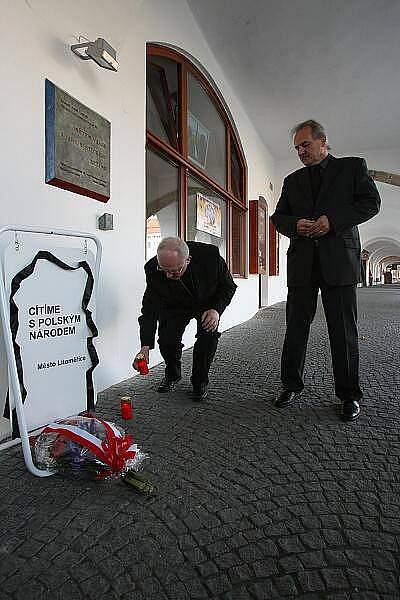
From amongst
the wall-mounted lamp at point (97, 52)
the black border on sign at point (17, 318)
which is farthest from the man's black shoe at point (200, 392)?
the wall-mounted lamp at point (97, 52)

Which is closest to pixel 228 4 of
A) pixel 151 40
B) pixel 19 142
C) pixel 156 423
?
pixel 151 40

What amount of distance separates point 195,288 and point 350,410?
1097mm

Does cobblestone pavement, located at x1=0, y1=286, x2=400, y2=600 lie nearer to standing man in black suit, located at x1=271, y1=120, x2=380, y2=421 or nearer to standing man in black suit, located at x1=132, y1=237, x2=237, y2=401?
standing man in black suit, located at x1=271, y1=120, x2=380, y2=421

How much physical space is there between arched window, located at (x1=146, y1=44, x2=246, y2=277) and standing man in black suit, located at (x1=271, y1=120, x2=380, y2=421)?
1.59 m

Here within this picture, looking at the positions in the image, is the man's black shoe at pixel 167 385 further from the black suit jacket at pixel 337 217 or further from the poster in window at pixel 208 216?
the poster in window at pixel 208 216

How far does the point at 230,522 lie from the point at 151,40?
358 centimetres

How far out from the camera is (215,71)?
5.68 metres

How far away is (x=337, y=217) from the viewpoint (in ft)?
7.44

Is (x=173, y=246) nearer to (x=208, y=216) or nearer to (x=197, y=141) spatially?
(x=197, y=141)

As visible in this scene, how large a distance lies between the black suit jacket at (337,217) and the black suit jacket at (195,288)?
1.56 feet

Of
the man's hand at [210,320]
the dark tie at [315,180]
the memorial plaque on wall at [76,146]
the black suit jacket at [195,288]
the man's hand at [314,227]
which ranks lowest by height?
the man's hand at [210,320]

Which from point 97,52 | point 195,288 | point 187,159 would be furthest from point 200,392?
point 187,159

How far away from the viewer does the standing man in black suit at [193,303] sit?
266 cm

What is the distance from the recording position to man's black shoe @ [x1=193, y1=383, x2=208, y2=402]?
2639mm
